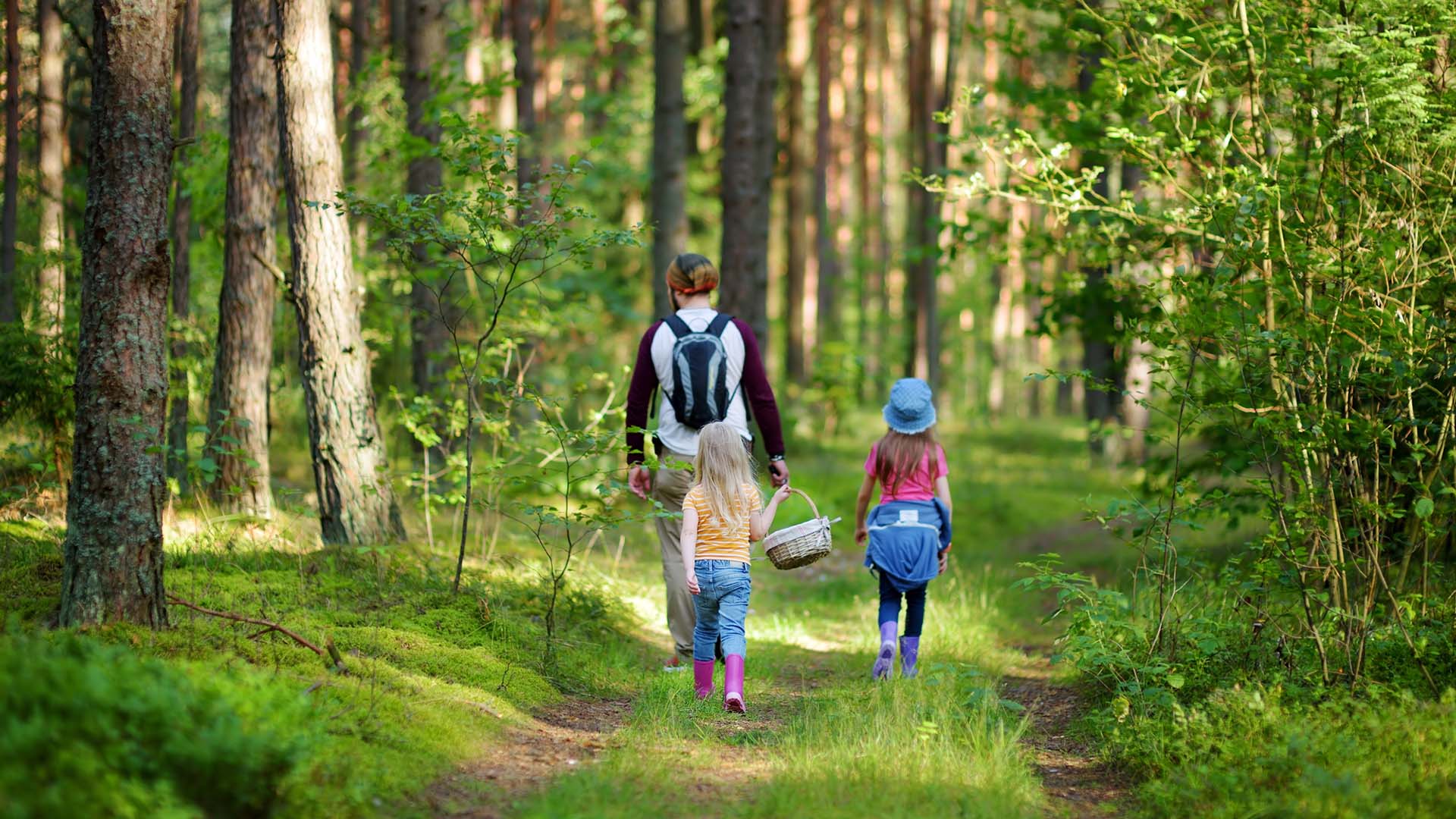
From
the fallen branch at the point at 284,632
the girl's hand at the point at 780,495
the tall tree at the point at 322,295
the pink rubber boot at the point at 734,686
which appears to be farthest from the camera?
the tall tree at the point at 322,295

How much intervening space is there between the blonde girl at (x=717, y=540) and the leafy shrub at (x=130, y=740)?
7.88ft

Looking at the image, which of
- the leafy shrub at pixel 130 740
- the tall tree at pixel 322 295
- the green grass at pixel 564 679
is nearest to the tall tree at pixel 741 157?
the green grass at pixel 564 679

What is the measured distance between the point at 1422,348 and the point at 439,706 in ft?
15.1

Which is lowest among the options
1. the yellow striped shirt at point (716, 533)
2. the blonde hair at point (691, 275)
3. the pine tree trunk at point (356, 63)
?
the yellow striped shirt at point (716, 533)

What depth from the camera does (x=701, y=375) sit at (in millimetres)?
6281

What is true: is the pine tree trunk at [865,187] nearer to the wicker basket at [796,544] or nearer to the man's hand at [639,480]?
the man's hand at [639,480]

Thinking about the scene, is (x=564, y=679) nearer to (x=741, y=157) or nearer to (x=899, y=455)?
(x=899, y=455)

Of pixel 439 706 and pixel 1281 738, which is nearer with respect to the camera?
pixel 1281 738

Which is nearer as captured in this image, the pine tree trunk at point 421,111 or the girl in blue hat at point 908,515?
the girl in blue hat at point 908,515

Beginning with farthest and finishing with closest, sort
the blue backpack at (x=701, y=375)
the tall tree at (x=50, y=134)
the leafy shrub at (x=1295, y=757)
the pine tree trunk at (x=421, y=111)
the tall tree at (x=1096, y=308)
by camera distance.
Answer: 1. the tall tree at (x=50, y=134)
2. the pine tree trunk at (x=421, y=111)
3. the tall tree at (x=1096, y=308)
4. the blue backpack at (x=701, y=375)
5. the leafy shrub at (x=1295, y=757)

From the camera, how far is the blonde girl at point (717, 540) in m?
5.69

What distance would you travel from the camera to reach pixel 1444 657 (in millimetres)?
4902

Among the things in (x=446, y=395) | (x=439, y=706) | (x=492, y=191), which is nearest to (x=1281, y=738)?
(x=439, y=706)

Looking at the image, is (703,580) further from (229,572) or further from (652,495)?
(229,572)
